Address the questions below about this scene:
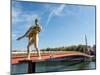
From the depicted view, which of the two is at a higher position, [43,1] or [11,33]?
[43,1]

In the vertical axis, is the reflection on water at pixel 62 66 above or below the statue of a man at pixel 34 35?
below

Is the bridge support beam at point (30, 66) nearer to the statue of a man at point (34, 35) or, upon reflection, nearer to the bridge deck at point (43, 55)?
the bridge deck at point (43, 55)

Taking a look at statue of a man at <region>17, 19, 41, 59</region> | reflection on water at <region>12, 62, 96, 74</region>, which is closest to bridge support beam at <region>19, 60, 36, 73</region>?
reflection on water at <region>12, 62, 96, 74</region>

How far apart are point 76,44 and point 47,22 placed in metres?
0.57

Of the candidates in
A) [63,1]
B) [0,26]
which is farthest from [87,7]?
[0,26]

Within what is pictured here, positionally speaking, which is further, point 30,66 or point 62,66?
point 62,66

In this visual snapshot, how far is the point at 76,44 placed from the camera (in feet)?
13.4

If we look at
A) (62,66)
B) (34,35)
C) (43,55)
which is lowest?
(62,66)

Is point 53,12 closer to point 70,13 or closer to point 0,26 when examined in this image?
point 70,13

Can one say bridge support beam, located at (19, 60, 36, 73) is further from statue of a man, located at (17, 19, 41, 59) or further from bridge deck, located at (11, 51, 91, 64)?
statue of a man, located at (17, 19, 41, 59)

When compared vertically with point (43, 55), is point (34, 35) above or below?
above

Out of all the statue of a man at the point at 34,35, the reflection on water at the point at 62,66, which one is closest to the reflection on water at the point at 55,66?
the reflection on water at the point at 62,66

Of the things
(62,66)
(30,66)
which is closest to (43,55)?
(30,66)

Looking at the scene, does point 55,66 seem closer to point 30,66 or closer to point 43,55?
point 43,55
